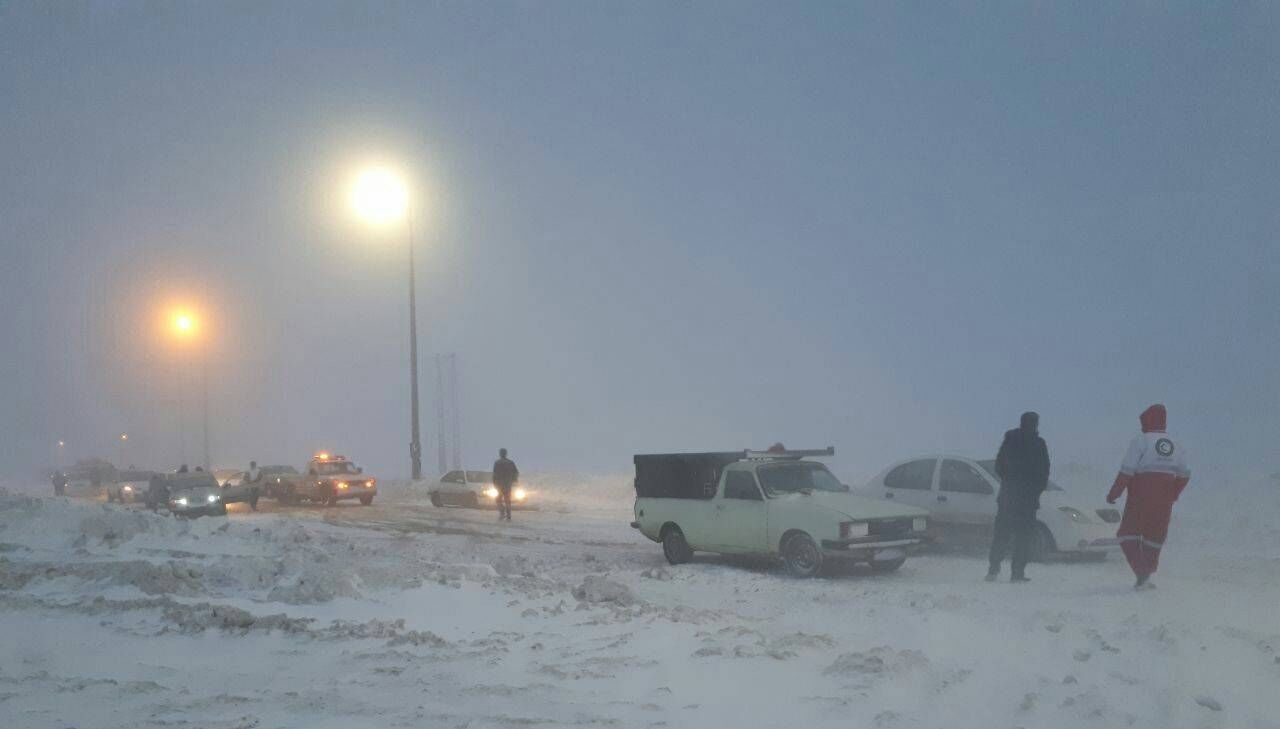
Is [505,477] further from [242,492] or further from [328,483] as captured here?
[242,492]

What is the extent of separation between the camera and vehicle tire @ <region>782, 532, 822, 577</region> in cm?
1210


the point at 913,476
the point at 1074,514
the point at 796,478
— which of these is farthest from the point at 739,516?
the point at 1074,514

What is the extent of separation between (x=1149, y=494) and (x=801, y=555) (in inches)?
166

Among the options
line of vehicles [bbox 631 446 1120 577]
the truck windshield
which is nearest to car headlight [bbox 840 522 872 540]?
line of vehicles [bbox 631 446 1120 577]

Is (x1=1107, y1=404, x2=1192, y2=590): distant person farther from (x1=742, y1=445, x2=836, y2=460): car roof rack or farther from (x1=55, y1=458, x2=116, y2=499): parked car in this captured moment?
(x1=55, y1=458, x2=116, y2=499): parked car

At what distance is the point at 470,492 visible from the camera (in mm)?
29141

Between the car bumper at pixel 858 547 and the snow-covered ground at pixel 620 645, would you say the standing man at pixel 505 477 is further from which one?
the car bumper at pixel 858 547

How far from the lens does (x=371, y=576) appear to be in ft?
33.8

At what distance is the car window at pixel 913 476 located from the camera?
14.5 m

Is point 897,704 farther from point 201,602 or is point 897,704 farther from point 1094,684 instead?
point 201,602

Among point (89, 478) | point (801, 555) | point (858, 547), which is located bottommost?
point (89, 478)

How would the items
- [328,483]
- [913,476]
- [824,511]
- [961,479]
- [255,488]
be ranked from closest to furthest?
[824,511] < [961,479] < [913,476] < [328,483] < [255,488]

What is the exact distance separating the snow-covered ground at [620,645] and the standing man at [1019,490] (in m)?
0.49

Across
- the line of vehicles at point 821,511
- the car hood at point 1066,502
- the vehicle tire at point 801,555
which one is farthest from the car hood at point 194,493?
the car hood at point 1066,502
